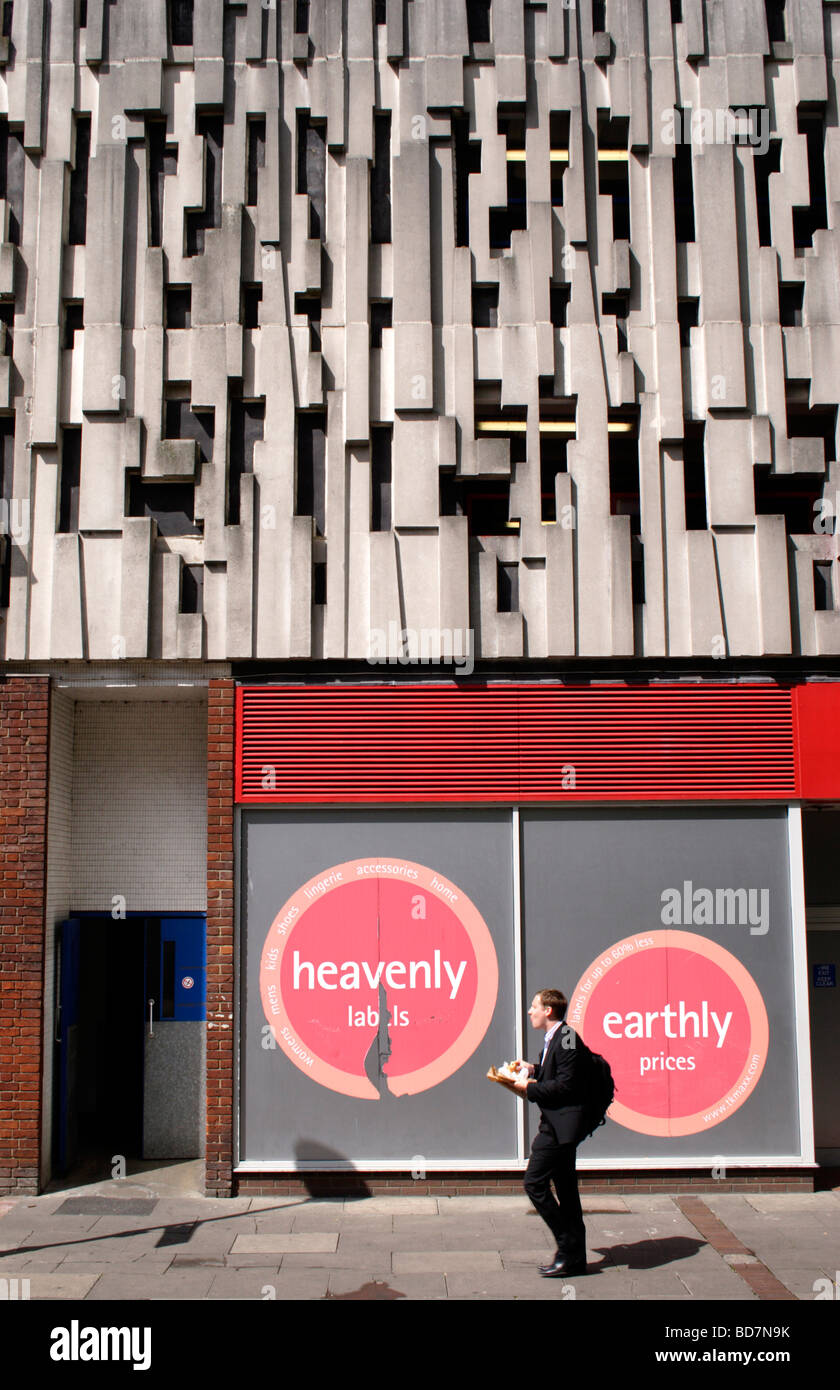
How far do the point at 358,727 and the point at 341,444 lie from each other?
2652 millimetres

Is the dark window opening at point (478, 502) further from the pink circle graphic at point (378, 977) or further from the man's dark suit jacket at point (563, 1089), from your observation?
the man's dark suit jacket at point (563, 1089)

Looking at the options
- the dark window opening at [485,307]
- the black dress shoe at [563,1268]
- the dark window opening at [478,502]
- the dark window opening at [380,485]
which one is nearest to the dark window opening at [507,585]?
the dark window opening at [478,502]

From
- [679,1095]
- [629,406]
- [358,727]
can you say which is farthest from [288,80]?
[679,1095]

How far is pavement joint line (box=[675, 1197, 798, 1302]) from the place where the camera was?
24.2 feet

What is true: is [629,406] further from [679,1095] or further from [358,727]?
[679,1095]

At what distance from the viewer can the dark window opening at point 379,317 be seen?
10484 millimetres

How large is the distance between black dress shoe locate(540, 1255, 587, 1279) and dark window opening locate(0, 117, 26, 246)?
33.1 feet

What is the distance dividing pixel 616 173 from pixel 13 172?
5.98 meters

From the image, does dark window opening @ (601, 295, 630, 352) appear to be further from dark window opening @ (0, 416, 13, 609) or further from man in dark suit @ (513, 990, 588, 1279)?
man in dark suit @ (513, 990, 588, 1279)

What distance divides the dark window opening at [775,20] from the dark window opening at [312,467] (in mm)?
6156

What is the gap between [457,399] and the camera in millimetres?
10305

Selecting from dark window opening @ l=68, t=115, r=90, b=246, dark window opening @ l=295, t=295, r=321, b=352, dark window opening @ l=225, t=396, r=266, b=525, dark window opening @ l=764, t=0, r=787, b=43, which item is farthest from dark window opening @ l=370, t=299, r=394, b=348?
dark window opening @ l=764, t=0, r=787, b=43

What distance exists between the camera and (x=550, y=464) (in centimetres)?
1088
